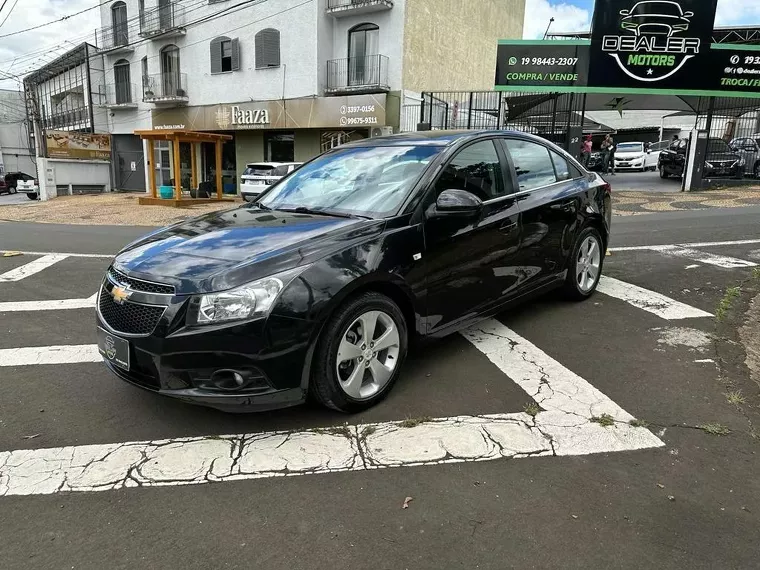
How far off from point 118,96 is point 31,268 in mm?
28182

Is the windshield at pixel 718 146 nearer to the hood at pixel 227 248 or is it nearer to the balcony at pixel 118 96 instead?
the hood at pixel 227 248

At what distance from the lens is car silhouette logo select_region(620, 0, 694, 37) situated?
19.0 m

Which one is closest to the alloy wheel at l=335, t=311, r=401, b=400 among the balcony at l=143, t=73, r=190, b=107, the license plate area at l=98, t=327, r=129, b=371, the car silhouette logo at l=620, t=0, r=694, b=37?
the license plate area at l=98, t=327, r=129, b=371

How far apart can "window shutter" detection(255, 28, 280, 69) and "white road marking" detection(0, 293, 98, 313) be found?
68.3ft

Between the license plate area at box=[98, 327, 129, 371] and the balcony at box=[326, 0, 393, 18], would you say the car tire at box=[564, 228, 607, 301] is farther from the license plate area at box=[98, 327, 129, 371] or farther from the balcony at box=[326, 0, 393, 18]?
the balcony at box=[326, 0, 393, 18]

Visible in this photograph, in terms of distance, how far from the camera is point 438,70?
82.6ft

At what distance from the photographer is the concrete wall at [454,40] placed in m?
23.1

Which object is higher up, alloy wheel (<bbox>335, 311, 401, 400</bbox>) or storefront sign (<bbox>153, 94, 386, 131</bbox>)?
storefront sign (<bbox>153, 94, 386, 131</bbox>)

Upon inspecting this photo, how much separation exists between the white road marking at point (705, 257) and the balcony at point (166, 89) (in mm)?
25336

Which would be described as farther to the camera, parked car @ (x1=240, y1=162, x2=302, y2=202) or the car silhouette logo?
parked car @ (x1=240, y1=162, x2=302, y2=202)

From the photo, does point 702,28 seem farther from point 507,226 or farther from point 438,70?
point 507,226

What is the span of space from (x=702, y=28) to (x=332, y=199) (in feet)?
66.4

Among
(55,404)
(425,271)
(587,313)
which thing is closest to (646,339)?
(587,313)

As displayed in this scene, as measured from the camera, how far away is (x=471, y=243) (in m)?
4.09
